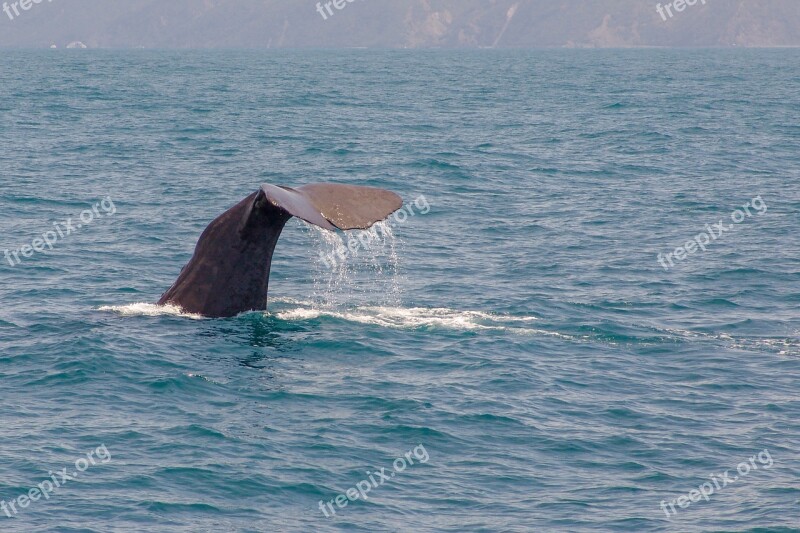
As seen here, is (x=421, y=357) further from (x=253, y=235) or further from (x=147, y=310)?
(x=147, y=310)

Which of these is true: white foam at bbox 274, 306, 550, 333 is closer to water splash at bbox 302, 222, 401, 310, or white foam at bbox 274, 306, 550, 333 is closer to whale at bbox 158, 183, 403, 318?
water splash at bbox 302, 222, 401, 310

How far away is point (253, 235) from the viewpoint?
17438 millimetres

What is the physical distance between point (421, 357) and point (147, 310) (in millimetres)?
4880

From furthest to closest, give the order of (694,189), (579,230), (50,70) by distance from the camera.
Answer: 1. (50,70)
2. (694,189)
3. (579,230)

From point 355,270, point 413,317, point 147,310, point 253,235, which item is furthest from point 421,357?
point 355,270

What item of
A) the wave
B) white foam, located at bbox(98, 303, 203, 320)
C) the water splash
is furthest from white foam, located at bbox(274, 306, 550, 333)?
white foam, located at bbox(98, 303, 203, 320)

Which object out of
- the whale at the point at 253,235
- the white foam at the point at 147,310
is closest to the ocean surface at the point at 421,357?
the white foam at the point at 147,310

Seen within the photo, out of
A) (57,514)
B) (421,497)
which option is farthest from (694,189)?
(57,514)

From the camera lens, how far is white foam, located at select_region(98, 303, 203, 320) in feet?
63.1

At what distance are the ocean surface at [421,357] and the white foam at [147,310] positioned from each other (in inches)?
2.7

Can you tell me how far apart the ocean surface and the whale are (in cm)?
42

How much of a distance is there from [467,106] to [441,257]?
148 ft

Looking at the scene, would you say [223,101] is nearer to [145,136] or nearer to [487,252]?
[145,136]

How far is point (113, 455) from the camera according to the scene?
1455 centimetres
